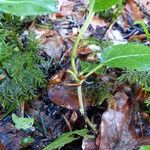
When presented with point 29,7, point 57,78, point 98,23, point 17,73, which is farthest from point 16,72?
point 98,23

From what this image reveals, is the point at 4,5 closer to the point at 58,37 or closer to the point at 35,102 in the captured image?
the point at 35,102

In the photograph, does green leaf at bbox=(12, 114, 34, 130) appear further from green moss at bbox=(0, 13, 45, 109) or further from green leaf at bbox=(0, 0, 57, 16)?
green leaf at bbox=(0, 0, 57, 16)

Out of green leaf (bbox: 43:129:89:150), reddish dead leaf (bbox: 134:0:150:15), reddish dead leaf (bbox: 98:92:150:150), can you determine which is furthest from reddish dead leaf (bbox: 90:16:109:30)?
green leaf (bbox: 43:129:89:150)

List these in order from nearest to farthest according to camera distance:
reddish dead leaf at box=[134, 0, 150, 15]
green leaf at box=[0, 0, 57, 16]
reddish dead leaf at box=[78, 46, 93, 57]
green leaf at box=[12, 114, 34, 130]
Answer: green leaf at box=[0, 0, 57, 16]
green leaf at box=[12, 114, 34, 130]
reddish dead leaf at box=[78, 46, 93, 57]
reddish dead leaf at box=[134, 0, 150, 15]

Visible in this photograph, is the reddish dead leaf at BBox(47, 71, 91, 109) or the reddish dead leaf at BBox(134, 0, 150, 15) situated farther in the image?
the reddish dead leaf at BBox(134, 0, 150, 15)

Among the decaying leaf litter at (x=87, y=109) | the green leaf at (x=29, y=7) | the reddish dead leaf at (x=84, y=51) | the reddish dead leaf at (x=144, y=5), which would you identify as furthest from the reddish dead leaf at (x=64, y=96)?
the reddish dead leaf at (x=144, y=5)

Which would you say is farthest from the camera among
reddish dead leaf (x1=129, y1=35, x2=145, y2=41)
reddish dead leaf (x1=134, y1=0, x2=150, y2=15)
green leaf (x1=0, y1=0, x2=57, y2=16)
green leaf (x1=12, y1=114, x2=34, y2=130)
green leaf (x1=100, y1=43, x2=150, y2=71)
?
reddish dead leaf (x1=134, y1=0, x2=150, y2=15)

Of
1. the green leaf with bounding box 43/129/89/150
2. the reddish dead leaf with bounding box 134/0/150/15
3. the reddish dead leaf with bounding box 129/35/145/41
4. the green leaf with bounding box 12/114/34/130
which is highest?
the reddish dead leaf with bounding box 134/0/150/15
